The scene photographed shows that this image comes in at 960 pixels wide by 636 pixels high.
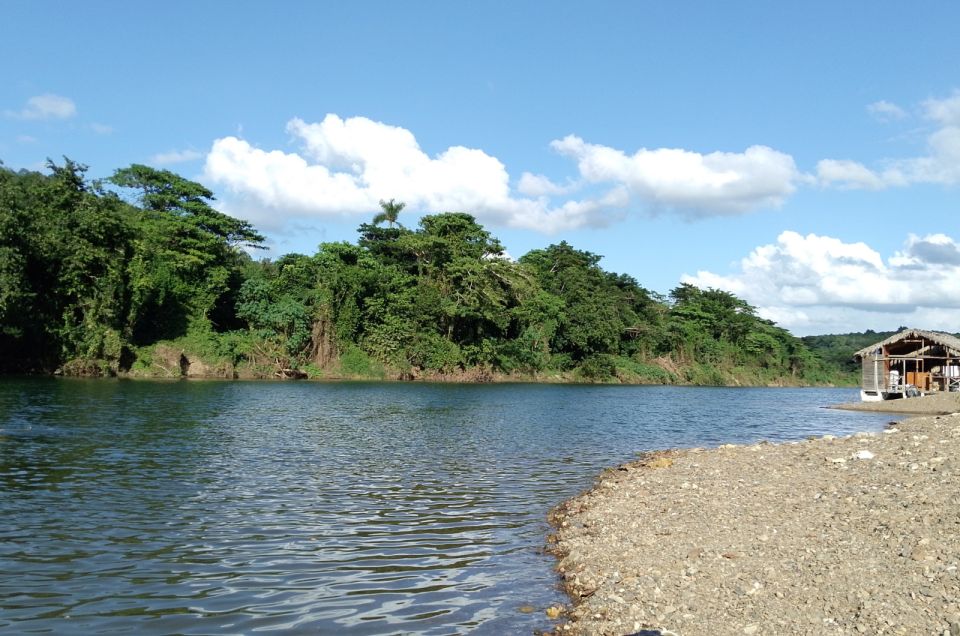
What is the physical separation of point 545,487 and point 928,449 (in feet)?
27.9

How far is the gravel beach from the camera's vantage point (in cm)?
698

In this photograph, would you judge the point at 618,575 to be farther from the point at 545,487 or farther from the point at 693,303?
the point at 693,303

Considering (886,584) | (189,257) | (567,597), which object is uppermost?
(189,257)

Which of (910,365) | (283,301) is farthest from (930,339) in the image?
(283,301)

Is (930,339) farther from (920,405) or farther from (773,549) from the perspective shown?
(773,549)

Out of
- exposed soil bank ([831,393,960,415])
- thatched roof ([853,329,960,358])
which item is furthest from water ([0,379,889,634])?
thatched roof ([853,329,960,358])

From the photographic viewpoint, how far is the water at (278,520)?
800 centimetres

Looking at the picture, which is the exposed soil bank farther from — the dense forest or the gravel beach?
the dense forest

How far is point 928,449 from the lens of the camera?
1533 centimetres

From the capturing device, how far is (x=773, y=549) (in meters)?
9.13

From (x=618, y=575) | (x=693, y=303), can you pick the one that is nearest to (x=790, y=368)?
(x=693, y=303)

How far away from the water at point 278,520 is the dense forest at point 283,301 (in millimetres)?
29775

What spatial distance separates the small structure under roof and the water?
87.4 feet

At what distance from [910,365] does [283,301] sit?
55.9 m
